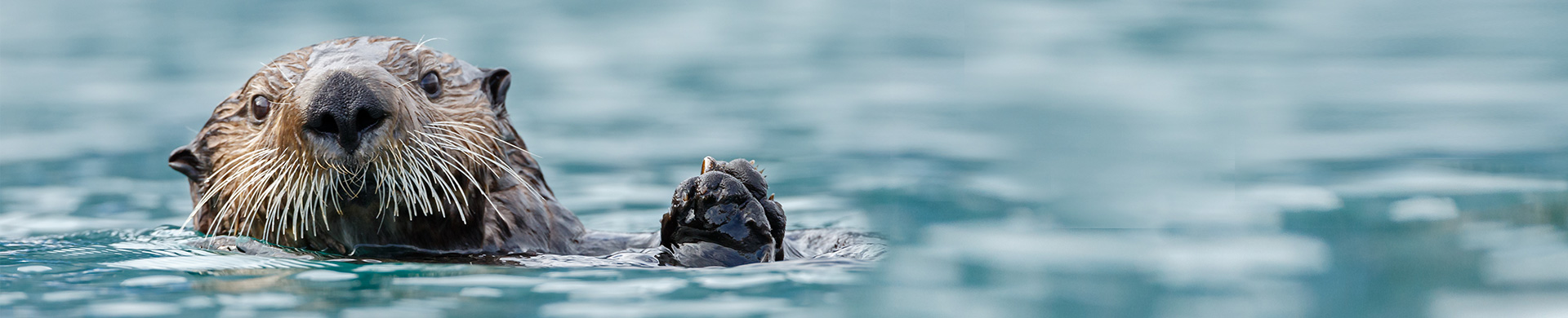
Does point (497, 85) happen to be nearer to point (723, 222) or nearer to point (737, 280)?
point (723, 222)

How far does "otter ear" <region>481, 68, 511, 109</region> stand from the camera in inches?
179

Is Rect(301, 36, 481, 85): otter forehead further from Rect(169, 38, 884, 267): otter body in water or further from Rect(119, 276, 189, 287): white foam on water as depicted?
Rect(119, 276, 189, 287): white foam on water

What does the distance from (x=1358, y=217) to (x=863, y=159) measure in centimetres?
283

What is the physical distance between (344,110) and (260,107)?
29.0 inches

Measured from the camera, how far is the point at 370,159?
3748mm

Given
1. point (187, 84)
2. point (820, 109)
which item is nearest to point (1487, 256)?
point (820, 109)

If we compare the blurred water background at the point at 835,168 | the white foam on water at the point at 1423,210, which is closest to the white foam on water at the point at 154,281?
the blurred water background at the point at 835,168

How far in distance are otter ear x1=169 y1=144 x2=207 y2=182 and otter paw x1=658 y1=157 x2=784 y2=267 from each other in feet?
5.13

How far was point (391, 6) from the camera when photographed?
12680 millimetres

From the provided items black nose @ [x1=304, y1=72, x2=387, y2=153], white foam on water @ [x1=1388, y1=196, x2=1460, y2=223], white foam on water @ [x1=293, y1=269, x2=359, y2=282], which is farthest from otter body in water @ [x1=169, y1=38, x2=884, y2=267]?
white foam on water @ [x1=1388, y1=196, x2=1460, y2=223]

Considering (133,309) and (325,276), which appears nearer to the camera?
(133,309)

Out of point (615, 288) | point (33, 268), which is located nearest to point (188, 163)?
point (33, 268)

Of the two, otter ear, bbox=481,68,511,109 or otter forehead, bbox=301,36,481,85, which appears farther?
otter ear, bbox=481,68,511,109

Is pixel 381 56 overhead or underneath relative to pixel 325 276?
overhead
